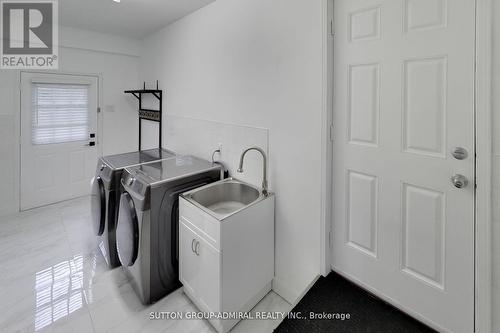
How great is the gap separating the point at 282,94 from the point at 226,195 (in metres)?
1.02

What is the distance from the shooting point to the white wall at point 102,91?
3.33m

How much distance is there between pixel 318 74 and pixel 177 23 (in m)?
2.32

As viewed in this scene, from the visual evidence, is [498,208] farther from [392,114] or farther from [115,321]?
[115,321]

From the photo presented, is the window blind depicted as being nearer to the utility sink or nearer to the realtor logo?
the realtor logo

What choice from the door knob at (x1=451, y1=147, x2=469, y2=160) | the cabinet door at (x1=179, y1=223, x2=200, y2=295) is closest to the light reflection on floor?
the cabinet door at (x1=179, y1=223, x2=200, y2=295)

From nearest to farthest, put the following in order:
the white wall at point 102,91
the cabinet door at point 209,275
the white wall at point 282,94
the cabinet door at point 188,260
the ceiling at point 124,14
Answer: the cabinet door at point 209,275 → the white wall at point 282,94 → the cabinet door at point 188,260 → the ceiling at point 124,14 → the white wall at point 102,91

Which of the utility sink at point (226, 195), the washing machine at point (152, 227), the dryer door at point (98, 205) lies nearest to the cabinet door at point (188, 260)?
the washing machine at point (152, 227)

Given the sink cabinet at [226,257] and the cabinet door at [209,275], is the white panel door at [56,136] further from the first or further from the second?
the cabinet door at [209,275]

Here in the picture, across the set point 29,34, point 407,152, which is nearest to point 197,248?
point 407,152

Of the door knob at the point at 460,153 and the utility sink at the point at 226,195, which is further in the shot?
the utility sink at the point at 226,195

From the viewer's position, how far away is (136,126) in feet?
14.4

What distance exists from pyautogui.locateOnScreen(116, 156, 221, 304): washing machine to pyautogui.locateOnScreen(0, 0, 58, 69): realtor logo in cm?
232

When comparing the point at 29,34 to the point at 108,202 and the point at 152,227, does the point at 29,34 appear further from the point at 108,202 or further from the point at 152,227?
the point at 152,227

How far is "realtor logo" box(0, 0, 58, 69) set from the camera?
107 inches
